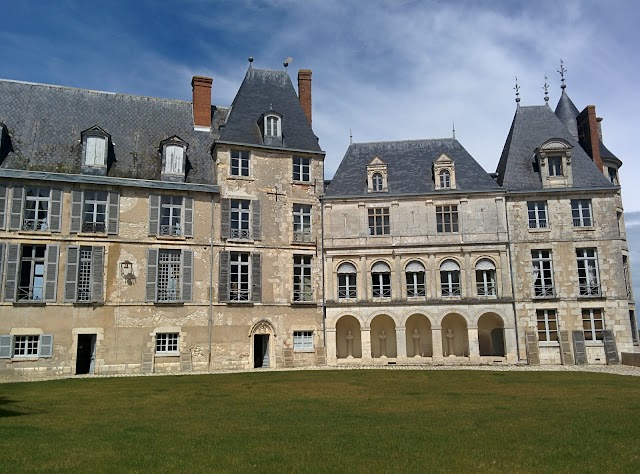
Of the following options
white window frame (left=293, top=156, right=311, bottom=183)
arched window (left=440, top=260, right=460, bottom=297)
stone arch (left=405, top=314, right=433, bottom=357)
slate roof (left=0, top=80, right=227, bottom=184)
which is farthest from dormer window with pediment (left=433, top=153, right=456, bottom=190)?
slate roof (left=0, top=80, right=227, bottom=184)

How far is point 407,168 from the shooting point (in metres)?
30.9

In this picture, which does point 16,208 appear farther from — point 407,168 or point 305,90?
point 407,168

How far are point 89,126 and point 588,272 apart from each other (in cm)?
2489

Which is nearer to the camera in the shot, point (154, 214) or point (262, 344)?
point (154, 214)

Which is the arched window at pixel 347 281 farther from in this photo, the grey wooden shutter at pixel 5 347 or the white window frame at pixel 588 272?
the grey wooden shutter at pixel 5 347

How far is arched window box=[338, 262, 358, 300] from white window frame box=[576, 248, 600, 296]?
10.9 m

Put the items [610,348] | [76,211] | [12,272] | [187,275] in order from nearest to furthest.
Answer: [12,272], [76,211], [187,275], [610,348]

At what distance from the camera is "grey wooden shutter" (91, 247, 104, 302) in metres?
24.4

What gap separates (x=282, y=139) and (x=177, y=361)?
1181 cm

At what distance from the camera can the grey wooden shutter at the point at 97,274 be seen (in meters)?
24.4

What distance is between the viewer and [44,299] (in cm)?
2367

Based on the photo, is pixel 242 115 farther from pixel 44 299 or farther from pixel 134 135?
pixel 44 299

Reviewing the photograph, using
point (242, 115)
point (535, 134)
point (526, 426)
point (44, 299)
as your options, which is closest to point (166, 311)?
point (44, 299)

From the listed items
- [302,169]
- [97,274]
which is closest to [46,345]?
Answer: [97,274]
